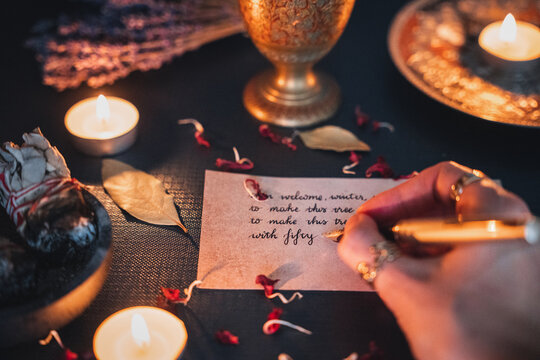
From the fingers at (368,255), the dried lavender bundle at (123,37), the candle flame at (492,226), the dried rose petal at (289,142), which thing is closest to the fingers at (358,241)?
the fingers at (368,255)

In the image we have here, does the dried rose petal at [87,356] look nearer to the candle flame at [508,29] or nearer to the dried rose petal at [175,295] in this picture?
the dried rose petal at [175,295]

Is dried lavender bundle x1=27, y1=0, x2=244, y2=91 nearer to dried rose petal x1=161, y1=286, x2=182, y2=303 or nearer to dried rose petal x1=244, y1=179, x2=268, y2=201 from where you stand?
dried rose petal x1=244, y1=179, x2=268, y2=201

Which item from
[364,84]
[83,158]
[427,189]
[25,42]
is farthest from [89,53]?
[427,189]

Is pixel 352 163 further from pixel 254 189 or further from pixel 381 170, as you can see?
pixel 254 189

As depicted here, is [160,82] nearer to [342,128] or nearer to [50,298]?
[342,128]

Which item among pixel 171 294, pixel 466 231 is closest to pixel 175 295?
pixel 171 294
